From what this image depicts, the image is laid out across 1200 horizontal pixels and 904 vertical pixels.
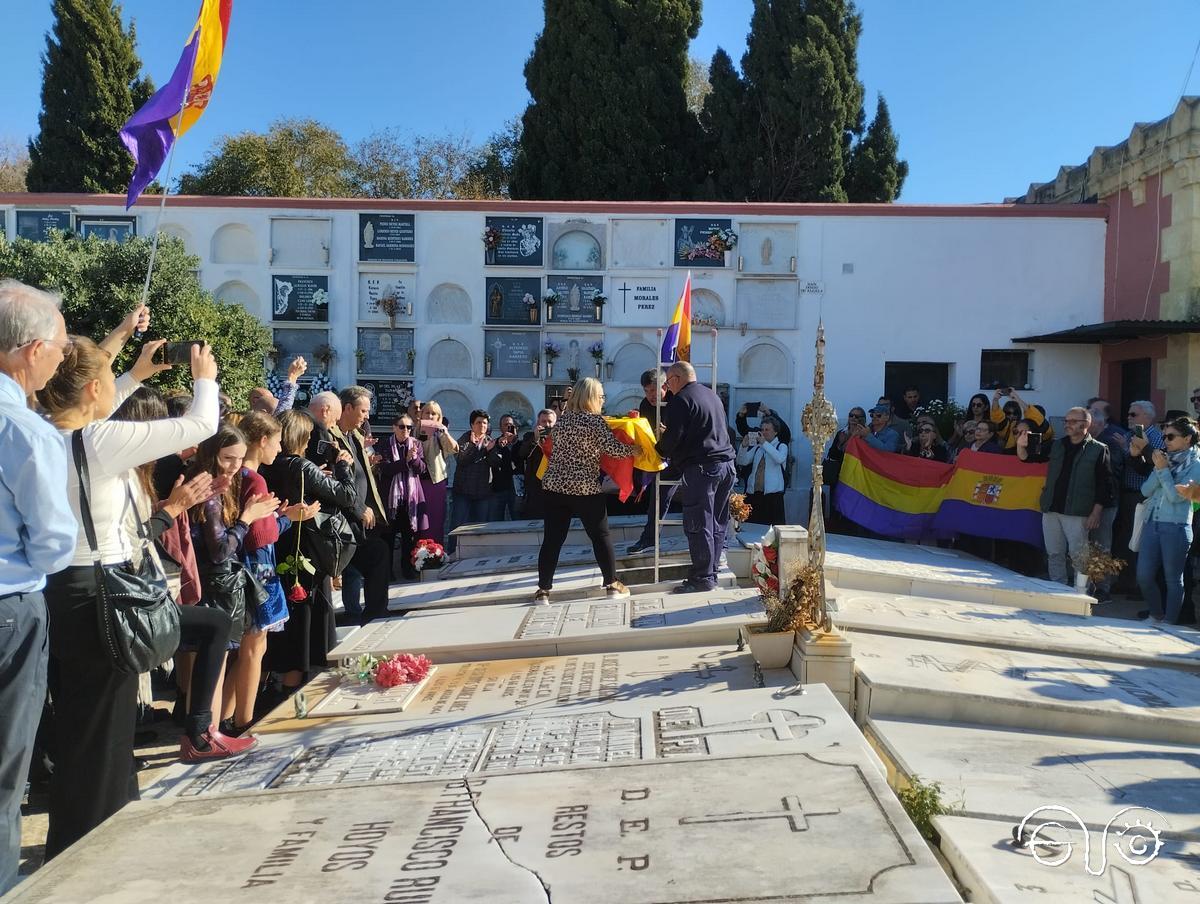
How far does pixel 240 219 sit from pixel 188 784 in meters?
10.5

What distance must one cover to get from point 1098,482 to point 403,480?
588 cm

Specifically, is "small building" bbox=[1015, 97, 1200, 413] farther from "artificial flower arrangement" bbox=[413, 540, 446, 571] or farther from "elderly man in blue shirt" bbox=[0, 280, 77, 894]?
"elderly man in blue shirt" bbox=[0, 280, 77, 894]

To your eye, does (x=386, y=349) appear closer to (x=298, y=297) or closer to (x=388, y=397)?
(x=388, y=397)

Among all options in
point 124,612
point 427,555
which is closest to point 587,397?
point 427,555

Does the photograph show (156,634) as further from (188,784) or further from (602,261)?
(602,261)

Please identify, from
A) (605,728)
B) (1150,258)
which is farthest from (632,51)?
(605,728)

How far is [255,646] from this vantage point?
445 cm

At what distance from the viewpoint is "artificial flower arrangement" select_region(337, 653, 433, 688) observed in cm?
467

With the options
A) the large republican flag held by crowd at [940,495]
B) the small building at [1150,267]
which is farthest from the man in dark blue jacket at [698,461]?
the small building at [1150,267]

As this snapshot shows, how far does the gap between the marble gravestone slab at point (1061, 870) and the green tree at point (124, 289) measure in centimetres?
895

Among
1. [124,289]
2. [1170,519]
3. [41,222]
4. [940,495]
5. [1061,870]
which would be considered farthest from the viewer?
[41,222]

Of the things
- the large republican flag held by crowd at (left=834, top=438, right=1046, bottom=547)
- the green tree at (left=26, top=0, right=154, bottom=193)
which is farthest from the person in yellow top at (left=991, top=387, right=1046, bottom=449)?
the green tree at (left=26, top=0, right=154, bottom=193)

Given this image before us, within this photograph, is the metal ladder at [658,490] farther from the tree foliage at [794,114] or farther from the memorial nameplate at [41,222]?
the tree foliage at [794,114]

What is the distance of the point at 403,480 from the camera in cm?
799
